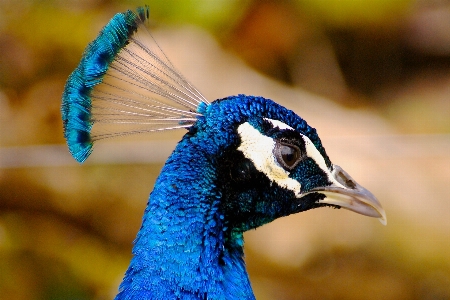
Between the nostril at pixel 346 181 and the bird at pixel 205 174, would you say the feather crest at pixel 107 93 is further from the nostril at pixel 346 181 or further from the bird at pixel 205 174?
the nostril at pixel 346 181

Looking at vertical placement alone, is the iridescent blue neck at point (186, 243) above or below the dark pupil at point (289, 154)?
below

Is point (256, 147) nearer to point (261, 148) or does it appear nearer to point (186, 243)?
point (261, 148)

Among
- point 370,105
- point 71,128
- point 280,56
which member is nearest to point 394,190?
point 370,105

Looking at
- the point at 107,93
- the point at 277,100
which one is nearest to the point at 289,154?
the point at 107,93

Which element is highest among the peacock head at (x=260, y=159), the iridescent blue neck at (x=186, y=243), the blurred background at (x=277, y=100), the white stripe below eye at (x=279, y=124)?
the blurred background at (x=277, y=100)

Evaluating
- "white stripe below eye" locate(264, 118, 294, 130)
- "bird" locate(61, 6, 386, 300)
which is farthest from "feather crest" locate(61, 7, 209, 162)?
"white stripe below eye" locate(264, 118, 294, 130)

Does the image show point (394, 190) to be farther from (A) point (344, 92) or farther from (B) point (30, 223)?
(B) point (30, 223)

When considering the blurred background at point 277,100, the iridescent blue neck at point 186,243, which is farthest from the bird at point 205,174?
the blurred background at point 277,100
